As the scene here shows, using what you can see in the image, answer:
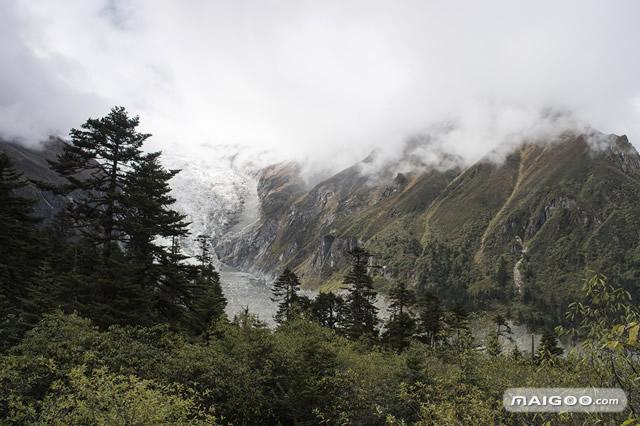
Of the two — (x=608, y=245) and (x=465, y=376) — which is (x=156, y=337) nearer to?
(x=465, y=376)

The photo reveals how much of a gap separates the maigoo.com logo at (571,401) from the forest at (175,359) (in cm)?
32

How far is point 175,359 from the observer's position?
20.1 meters

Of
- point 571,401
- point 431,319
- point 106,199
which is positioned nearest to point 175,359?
point 106,199

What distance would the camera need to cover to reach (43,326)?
59.6 feet

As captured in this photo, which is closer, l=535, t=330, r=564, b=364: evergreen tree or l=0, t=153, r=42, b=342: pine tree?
l=535, t=330, r=564, b=364: evergreen tree

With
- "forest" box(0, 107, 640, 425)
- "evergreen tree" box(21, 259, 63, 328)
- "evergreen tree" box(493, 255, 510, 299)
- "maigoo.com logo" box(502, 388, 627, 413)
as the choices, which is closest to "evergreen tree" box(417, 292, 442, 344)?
"forest" box(0, 107, 640, 425)

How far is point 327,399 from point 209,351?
6799mm

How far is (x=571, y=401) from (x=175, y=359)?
1644cm

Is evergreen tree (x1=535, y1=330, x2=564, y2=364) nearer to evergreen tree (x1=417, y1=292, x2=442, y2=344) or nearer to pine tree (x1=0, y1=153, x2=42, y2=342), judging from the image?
evergreen tree (x1=417, y1=292, x2=442, y2=344)

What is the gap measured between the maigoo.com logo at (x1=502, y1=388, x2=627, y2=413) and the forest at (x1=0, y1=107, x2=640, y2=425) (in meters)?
0.32

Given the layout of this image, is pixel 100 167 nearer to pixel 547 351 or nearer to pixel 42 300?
pixel 42 300

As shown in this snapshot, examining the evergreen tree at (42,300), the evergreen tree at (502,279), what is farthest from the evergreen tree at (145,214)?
the evergreen tree at (502,279)

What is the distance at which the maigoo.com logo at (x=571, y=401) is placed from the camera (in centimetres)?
870

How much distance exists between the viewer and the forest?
10305 millimetres
